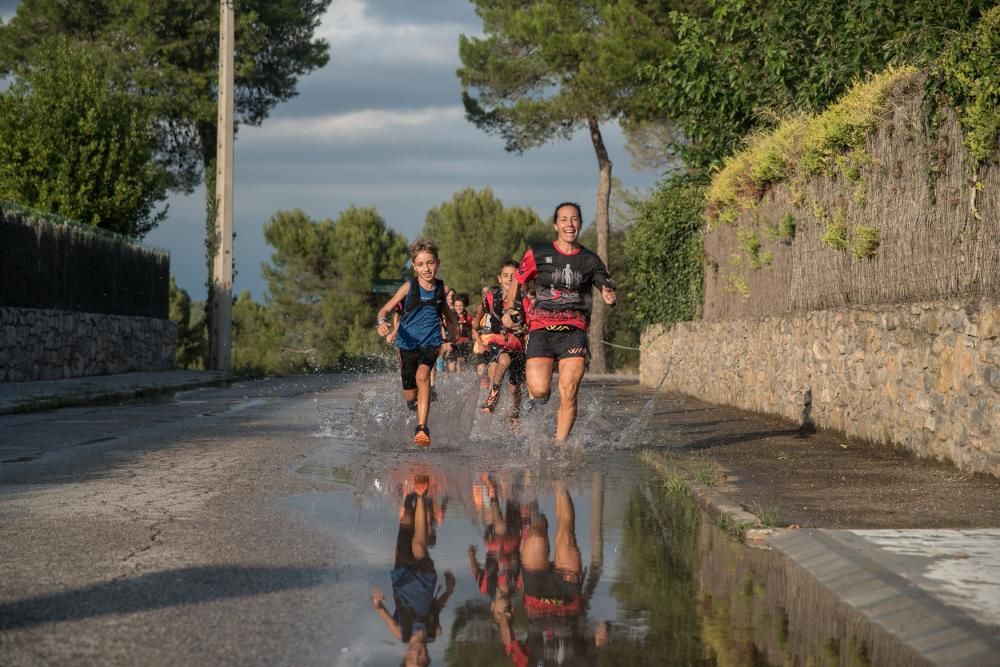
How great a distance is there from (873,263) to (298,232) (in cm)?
5249

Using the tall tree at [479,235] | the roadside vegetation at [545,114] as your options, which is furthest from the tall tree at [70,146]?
the tall tree at [479,235]

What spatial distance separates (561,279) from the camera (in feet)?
39.2

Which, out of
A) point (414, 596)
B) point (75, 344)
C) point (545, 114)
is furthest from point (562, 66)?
point (414, 596)

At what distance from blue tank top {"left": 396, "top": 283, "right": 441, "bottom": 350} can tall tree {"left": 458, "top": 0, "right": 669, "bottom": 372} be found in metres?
25.3

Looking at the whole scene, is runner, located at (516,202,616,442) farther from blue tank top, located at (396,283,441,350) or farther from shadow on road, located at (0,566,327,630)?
shadow on road, located at (0,566,327,630)

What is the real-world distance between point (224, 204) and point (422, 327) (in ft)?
72.4

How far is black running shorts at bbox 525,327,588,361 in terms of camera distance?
39.4 ft

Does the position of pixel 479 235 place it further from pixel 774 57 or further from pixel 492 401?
pixel 492 401

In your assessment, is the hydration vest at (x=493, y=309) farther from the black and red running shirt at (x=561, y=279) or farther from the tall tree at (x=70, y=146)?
the tall tree at (x=70, y=146)

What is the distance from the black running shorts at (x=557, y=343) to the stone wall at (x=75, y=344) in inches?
573

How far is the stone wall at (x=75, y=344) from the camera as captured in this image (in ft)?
80.7

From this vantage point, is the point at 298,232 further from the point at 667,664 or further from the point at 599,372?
the point at 667,664

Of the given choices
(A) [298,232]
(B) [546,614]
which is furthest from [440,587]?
(A) [298,232]

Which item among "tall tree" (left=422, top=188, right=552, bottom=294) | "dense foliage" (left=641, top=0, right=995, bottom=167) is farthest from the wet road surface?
"tall tree" (left=422, top=188, right=552, bottom=294)
